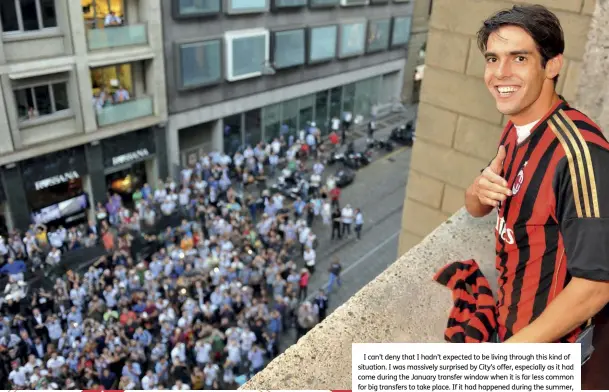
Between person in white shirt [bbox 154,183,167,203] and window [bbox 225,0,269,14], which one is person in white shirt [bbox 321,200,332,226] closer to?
person in white shirt [bbox 154,183,167,203]

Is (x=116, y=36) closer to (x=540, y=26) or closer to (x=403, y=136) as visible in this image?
(x=403, y=136)

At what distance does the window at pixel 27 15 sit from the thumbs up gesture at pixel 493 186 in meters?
19.3

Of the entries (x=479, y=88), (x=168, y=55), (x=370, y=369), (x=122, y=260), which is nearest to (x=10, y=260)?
(x=122, y=260)

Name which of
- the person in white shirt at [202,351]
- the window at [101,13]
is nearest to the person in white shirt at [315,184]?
the window at [101,13]

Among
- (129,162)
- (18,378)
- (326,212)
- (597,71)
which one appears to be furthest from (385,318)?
(129,162)

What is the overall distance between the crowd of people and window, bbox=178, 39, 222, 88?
5.45 metres

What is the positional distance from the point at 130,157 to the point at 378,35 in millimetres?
19528

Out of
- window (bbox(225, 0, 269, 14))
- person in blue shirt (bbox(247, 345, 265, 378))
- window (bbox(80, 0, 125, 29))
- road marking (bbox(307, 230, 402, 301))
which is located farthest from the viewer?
window (bbox(225, 0, 269, 14))

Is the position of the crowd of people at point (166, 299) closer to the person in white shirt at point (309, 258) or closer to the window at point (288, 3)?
the person in white shirt at point (309, 258)

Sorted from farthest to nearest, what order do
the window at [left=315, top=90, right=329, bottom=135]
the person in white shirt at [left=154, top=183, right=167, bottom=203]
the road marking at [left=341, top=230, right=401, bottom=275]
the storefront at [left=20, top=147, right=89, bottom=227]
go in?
the window at [left=315, top=90, right=329, bottom=135] < the person in white shirt at [left=154, top=183, right=167, bottom=203] < the road marking at [left=341, top=230, right=401, bottom=275] < the storefront at [left=20, top=147, right=89, bottom=227]

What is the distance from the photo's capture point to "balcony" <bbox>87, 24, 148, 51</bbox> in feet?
65.7

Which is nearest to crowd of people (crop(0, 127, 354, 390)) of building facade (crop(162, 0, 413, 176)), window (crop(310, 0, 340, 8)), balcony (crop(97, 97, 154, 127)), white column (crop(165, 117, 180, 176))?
A: white column (crop(165, 117, 180, 176))

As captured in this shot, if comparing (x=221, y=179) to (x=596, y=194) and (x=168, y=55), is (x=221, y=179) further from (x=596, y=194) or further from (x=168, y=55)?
(x=596, y=194)

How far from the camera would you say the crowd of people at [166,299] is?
43.8 feet
